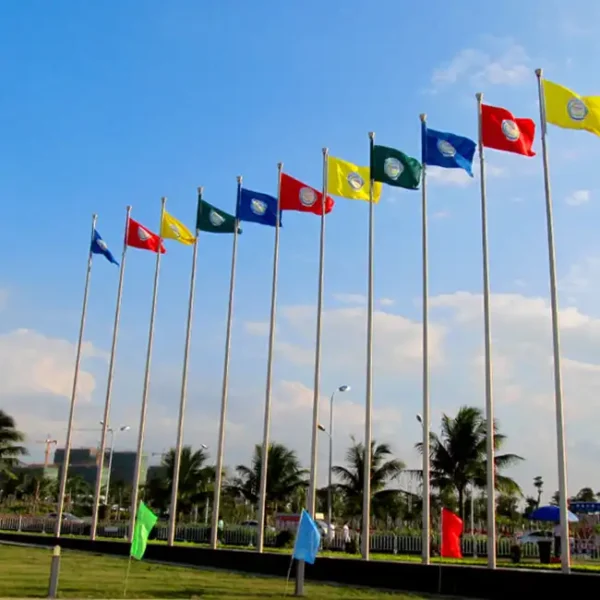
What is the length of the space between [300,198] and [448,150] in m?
5.79

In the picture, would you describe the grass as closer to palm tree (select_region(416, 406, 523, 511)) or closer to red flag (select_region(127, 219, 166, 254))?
red flag (select_region(127, 219, 166, 254))

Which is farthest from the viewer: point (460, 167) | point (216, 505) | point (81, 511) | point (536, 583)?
point (81, 511)

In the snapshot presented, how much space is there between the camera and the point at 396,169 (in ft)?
75.7

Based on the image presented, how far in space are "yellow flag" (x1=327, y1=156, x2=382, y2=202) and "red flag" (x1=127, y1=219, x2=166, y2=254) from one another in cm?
955

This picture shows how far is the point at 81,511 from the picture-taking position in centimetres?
7981

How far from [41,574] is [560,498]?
12558 mm

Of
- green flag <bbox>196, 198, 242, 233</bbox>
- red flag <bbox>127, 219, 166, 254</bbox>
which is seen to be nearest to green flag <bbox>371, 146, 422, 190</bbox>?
green flag <bbox>196, 198, 242, 233</bbox>

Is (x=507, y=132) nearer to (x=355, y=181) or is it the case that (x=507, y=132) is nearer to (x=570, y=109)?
(x=570, y=109)

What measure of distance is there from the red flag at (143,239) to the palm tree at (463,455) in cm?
1907

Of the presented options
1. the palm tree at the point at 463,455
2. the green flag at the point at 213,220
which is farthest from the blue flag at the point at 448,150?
the palm tree at the point at 463,455

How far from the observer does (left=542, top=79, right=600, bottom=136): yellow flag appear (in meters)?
19.4

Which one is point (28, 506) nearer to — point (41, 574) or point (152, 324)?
point (152, 324)

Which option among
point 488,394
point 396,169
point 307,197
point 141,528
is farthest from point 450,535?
point 307,197

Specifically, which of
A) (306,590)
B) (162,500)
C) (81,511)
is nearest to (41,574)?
(306,590)
